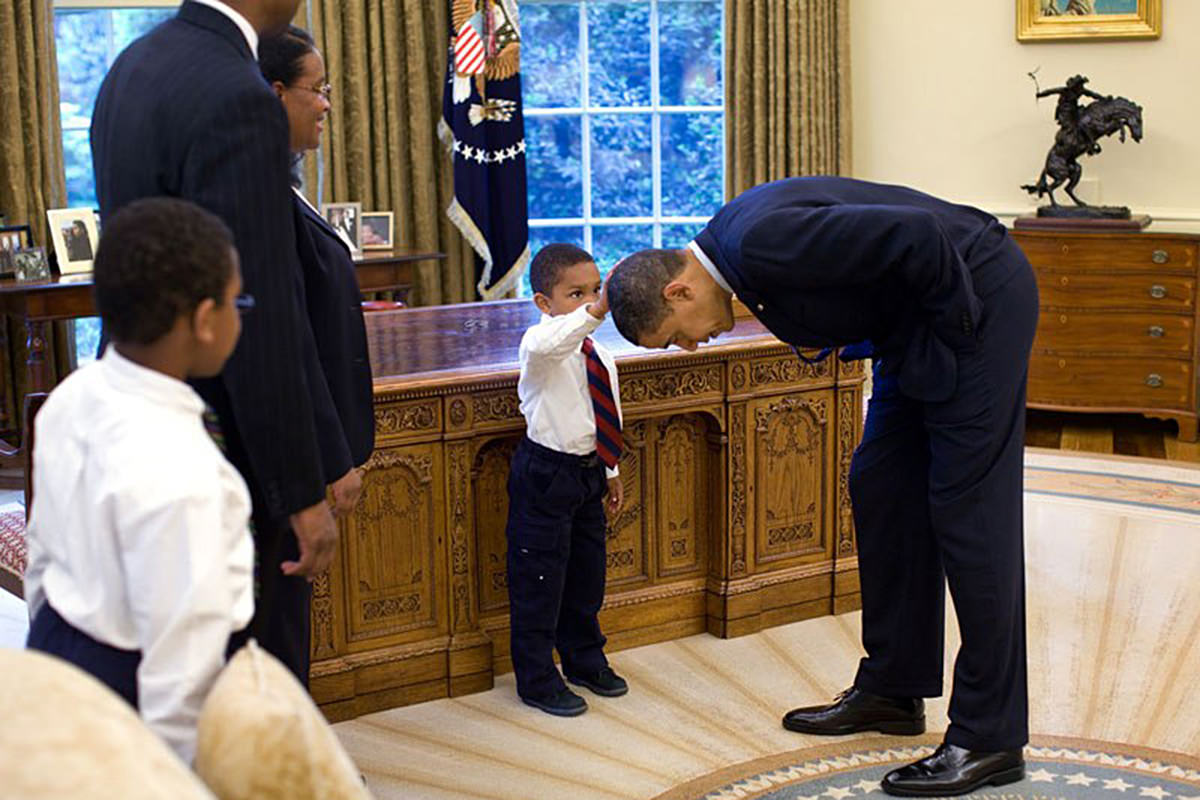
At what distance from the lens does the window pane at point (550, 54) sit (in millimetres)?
8062

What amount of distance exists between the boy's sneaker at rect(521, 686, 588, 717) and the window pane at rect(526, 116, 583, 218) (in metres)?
4.55

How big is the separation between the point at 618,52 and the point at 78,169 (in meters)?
2.87

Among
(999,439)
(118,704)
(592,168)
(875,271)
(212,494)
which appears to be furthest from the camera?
(592,168)

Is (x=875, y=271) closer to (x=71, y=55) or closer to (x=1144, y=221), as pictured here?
(x=1144, y=221)

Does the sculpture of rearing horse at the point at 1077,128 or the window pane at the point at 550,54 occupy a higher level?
the window pane at the point at 550,54

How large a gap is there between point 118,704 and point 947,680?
10.1ft

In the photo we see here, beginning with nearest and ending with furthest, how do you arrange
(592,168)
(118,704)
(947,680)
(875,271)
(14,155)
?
(118,704)
(875,271)
(947,680)
(14,155)
(592,168)

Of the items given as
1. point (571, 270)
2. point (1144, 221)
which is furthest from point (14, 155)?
point (1144, 221)

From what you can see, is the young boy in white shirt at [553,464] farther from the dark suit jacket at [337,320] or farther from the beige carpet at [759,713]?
the dark suit jacket at [337,320]

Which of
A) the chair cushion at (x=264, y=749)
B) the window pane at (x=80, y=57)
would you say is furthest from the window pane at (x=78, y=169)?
the chair cushion at (x=264, y=749)

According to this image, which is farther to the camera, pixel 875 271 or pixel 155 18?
pixel 155 18

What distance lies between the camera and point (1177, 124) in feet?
25.1

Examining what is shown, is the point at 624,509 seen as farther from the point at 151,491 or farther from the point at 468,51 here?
the point at 468,51

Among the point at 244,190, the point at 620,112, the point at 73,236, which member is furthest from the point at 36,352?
the point at 244,190
